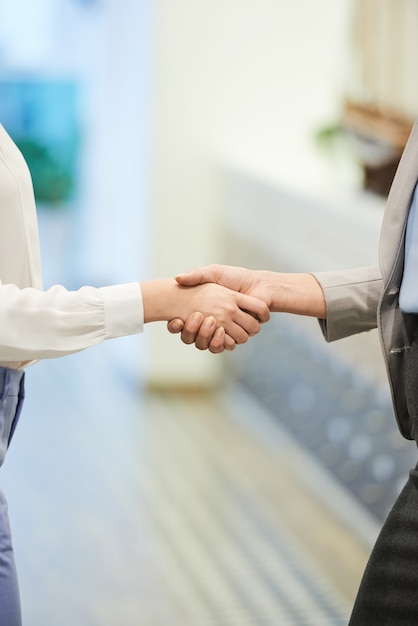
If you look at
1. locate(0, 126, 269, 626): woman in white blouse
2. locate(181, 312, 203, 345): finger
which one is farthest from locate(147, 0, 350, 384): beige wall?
locate(0, 126, 269, 626): woman in white blouse

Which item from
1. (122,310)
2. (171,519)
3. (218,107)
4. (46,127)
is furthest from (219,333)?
(46,127)

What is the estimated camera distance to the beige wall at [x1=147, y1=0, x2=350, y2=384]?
204 inches

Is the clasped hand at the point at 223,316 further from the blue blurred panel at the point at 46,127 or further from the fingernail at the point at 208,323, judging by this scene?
the blue blurred panel at the point at 46,127

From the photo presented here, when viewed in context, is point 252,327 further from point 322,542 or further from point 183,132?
point 183,132

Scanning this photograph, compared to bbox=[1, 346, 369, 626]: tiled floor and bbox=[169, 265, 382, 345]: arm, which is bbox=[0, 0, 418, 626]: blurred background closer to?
bbox=[1, 346, 369, 626]: tiled floor

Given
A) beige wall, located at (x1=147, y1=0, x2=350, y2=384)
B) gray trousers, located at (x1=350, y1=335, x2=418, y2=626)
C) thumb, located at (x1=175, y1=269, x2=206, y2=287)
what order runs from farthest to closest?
beige wall, located at (x1=147, y1=0, x2=350, y2=384) < thumb, located at (x1=175, y1=269, x2=206, y2=287) < gray trousers, located at (x1=350, y1=335, x2=418, y2=626)

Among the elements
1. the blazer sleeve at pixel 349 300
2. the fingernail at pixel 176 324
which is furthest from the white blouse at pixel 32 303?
the blazer sleeve at pixel 349 300

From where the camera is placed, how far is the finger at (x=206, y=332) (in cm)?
193

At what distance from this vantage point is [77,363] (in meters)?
6.09

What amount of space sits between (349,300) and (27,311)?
0.60m

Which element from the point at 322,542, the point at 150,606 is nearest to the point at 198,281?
the point at 150,606

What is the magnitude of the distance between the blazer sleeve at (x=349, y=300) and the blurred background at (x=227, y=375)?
143cm

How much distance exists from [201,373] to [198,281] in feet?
11.6

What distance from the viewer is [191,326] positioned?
1.92m
